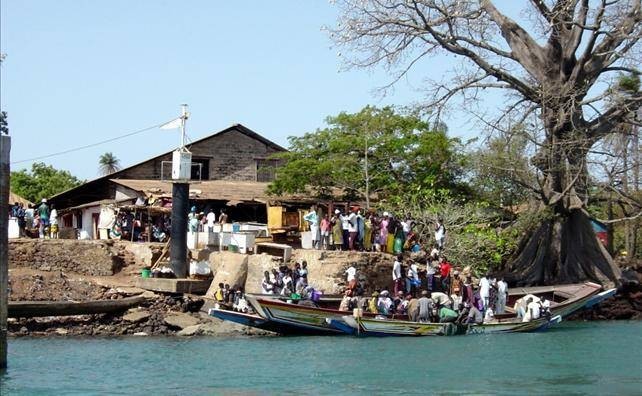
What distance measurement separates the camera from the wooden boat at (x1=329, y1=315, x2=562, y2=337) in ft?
92.8

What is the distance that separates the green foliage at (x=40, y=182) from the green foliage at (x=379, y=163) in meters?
26.9

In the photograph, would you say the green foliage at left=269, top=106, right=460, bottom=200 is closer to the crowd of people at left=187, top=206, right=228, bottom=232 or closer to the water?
the crowd of people at left=187, top=206, right=228, bottom=232

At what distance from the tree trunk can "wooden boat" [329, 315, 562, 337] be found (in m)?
7.90

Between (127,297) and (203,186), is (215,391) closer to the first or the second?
(127,297)

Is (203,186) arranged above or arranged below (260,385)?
above

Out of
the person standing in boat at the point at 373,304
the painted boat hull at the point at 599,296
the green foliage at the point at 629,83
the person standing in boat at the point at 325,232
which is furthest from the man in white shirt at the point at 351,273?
the green foliage at the point at 629,83

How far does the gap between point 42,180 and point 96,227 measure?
29080 mm

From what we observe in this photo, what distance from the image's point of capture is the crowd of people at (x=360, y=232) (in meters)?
32.8

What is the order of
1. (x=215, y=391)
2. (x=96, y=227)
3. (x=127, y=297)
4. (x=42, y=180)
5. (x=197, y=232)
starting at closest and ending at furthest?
(x=215, y=391) → (x=127, y=297) → (x=197, y=232) → (x=96, y=227) → (x=42, y=180)

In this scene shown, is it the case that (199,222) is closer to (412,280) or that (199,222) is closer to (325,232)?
(325,232)

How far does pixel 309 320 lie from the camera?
2820cm

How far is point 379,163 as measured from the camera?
1610 inches

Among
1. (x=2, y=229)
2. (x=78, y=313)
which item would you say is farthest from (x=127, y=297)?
(x=2, y=229)

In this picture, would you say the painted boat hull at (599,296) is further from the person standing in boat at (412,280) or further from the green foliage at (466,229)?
the person standing in boat at (412,280)
